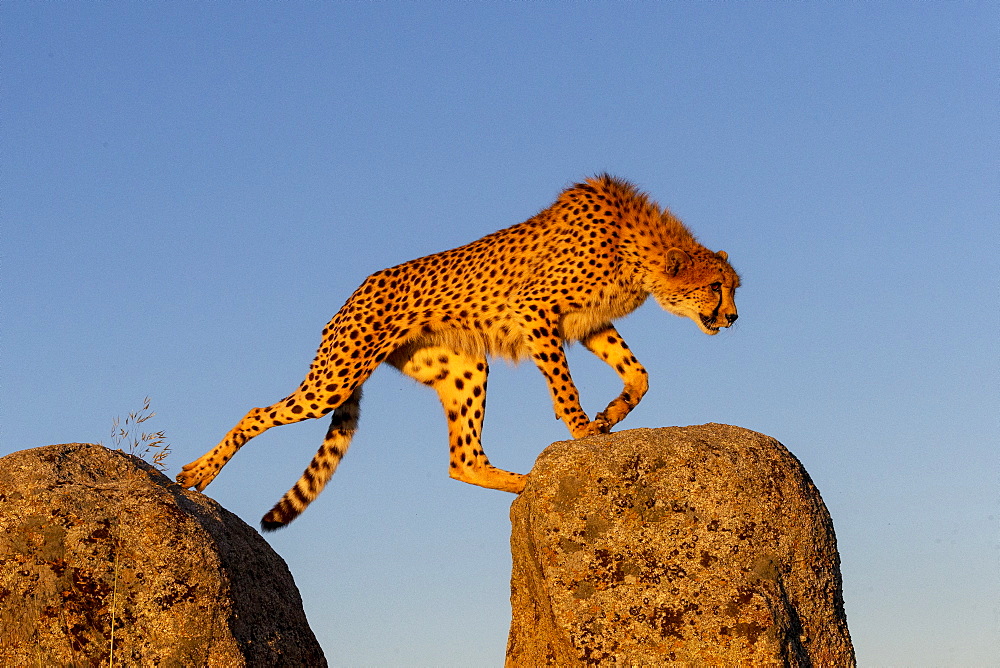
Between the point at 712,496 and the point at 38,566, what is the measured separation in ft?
8.30

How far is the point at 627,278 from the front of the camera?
679cm

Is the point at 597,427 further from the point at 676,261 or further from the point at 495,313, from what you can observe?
the point at 676,261

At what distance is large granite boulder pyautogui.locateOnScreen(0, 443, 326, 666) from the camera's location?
4.01 m

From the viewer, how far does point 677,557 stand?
4668 millimetres

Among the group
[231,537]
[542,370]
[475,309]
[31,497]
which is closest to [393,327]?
[475,309]

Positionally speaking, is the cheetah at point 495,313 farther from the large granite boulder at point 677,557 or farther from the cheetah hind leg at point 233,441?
the large granite boulder at point 677,557

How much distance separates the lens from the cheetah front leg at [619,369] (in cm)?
620

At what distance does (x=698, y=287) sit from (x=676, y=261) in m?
0.24

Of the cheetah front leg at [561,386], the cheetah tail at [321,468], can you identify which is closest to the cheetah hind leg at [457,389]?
the cheetah tail at [321,468]

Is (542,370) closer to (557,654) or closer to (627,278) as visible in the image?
(627,278)

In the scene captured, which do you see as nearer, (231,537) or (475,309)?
(231,537)

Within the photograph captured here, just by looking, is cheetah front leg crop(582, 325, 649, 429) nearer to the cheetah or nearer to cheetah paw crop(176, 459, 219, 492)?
the cheetah

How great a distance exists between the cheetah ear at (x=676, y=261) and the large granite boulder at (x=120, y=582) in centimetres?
311

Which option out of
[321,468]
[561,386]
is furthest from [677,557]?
[321,468]
